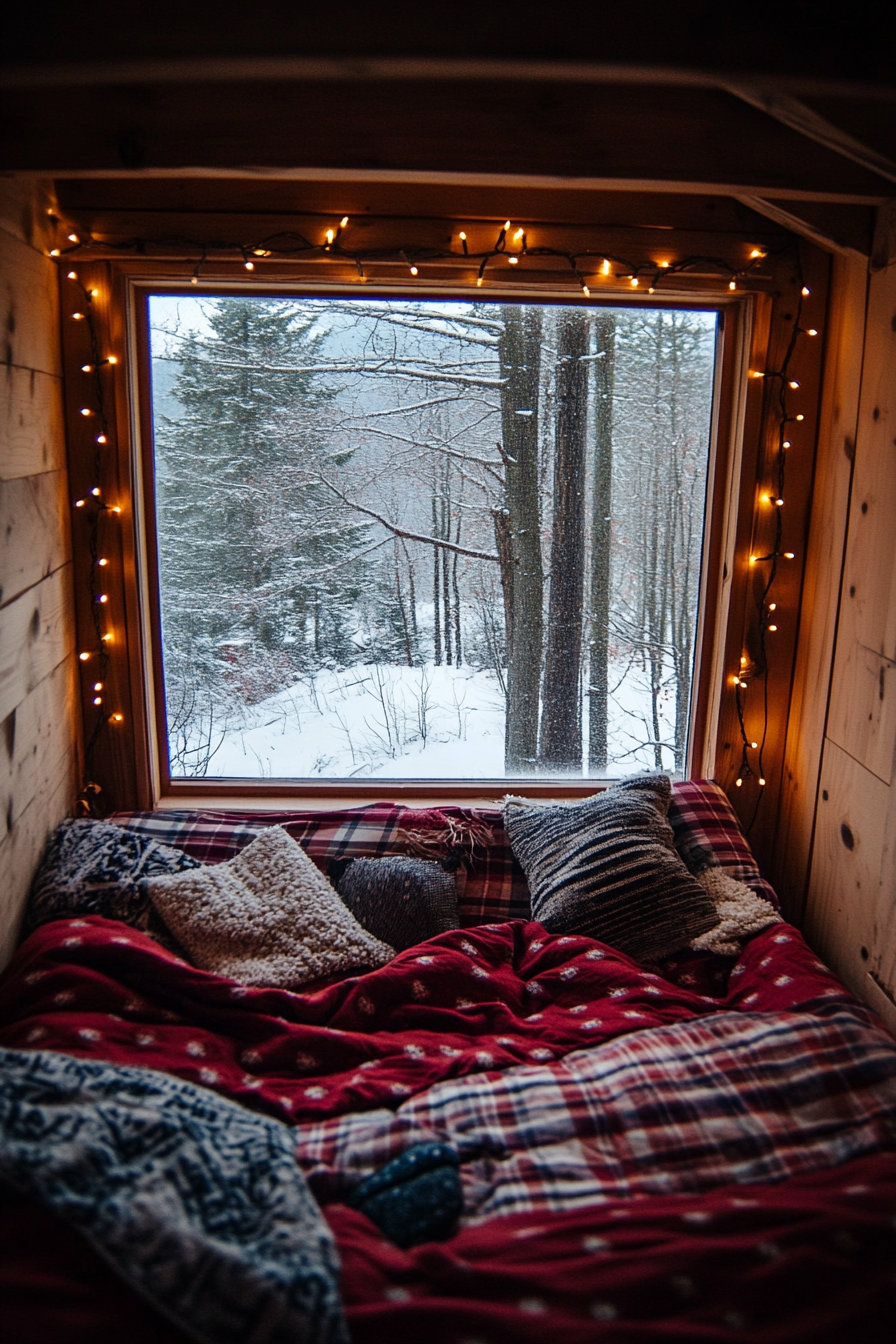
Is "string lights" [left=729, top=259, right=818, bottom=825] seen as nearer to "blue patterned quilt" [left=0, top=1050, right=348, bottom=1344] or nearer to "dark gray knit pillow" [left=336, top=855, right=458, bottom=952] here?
"dark gray knit pillow" [left=336, top=855, right=458, bottom=952]

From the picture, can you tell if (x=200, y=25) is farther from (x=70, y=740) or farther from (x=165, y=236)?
(x=70, y=740)

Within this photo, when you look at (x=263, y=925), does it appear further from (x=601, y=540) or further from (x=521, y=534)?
(x=601, y=540)

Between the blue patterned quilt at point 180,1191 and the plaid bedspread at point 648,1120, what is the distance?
0.14m

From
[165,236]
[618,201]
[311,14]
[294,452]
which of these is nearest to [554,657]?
[294,452]

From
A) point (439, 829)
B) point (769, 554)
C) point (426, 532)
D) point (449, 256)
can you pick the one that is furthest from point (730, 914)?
point (449, 256)

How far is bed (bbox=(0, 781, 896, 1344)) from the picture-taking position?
1261 mm

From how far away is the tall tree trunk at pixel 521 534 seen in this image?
8.57 feet

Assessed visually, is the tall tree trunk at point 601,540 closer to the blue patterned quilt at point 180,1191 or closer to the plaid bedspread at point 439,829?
the plaid bedspread at point 439,829

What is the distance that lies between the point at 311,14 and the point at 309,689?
1.75 m

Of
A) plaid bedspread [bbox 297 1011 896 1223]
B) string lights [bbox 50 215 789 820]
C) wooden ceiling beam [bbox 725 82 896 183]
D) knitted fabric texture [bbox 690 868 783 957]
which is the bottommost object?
plaid bedspread [bbox 297 1011 896 1223]

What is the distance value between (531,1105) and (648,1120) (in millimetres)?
203

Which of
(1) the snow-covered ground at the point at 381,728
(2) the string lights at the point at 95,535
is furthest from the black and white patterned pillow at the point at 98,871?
(1) the snow-covered ground at the point at 381,728

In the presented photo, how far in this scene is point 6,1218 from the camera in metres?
1.32

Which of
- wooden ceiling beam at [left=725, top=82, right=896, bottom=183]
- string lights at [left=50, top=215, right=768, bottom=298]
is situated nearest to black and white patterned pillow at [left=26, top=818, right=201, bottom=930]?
string lights at [left=50, top=215, right=768, bottom=298]
